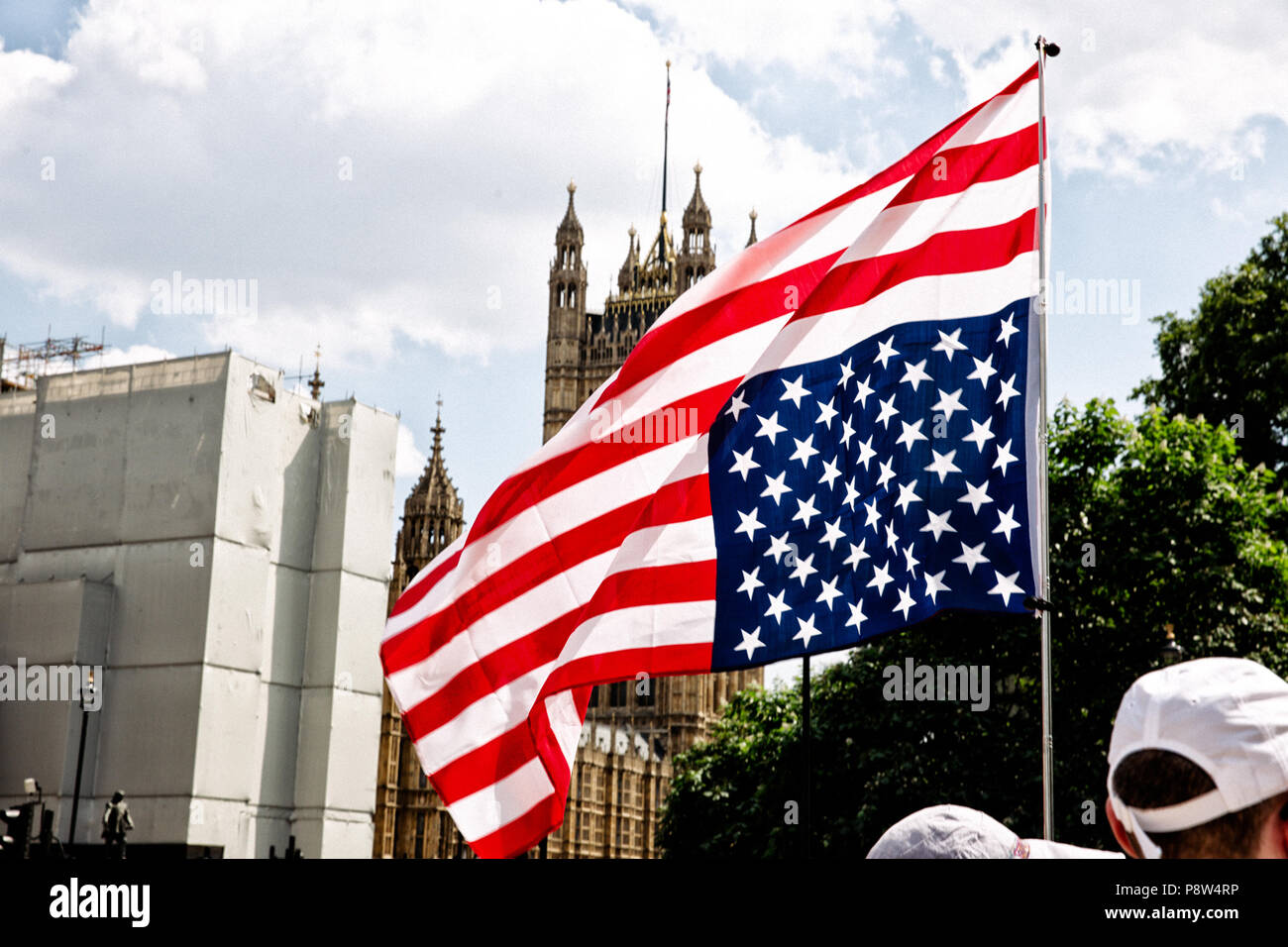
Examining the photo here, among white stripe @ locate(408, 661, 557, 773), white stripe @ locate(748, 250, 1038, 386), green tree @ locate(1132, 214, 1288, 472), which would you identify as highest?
green tree @ locate(1132, 214, 1288, 472)

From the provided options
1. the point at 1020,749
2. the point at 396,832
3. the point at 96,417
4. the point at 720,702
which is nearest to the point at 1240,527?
the point at 1020,749

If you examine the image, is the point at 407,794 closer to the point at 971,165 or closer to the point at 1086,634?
the point at 1086,634

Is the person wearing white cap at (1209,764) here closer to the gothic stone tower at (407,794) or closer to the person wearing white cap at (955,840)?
the person wearing white cap at (955,840)

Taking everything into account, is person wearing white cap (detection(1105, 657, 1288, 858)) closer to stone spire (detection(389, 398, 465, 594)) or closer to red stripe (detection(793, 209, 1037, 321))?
red stripe (detection(793, 209, 1037, 321))

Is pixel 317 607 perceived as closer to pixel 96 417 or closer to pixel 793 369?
pixel 96 417

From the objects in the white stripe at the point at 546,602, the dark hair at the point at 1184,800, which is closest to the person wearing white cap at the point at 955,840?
the dark hair at the point at 1184,800

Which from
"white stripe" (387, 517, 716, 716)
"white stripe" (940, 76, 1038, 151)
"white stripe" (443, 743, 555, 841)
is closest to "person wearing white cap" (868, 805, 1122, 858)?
"white stripe" (387, 517, 716, 716)

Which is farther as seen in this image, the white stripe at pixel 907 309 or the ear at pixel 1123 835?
the white stripe at pixel 907 309

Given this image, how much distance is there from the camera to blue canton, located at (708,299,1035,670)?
689cm

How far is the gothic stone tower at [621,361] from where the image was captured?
3482 inches

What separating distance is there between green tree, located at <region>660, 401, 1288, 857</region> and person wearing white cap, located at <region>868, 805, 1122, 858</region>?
19.6 meters

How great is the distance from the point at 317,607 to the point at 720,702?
198 ft

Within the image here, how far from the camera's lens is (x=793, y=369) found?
298 inches

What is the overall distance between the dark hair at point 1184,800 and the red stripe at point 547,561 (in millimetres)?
5220
